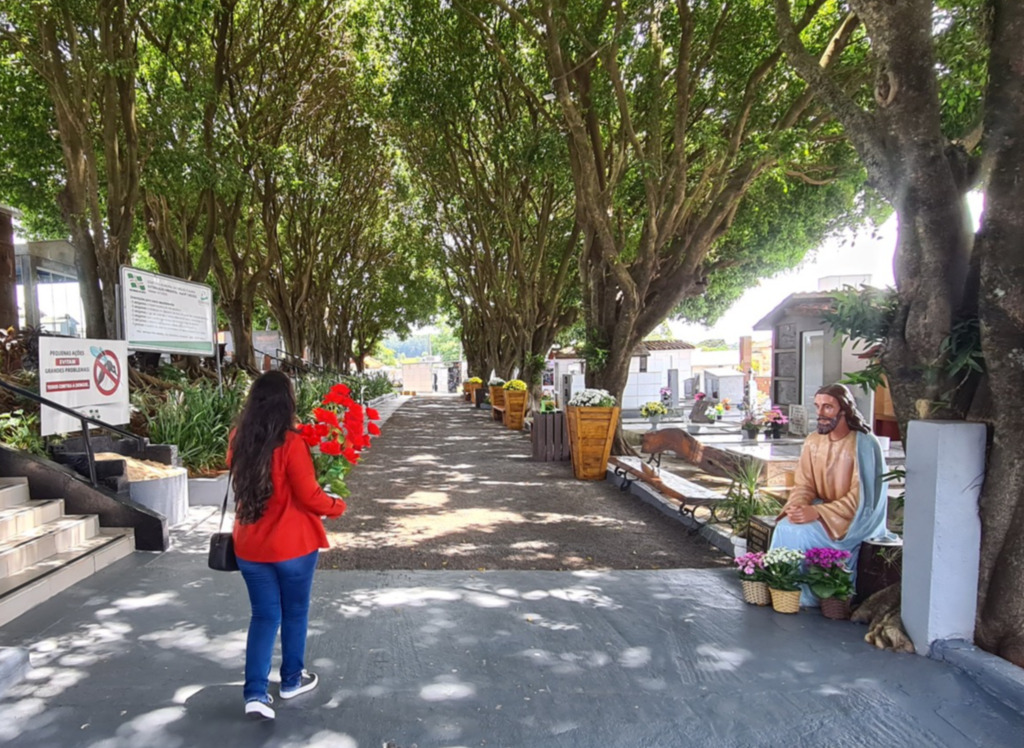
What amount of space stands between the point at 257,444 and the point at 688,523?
4.82 metres

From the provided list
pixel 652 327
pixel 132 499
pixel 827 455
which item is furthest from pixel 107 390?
pixel 652 327

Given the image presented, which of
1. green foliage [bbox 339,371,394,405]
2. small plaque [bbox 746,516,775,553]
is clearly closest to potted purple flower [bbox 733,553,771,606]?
small plaque [bbox 746,516,775,553]

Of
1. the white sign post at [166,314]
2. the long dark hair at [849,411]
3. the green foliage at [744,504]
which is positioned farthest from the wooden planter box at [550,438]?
the long dark hair at [849,411]

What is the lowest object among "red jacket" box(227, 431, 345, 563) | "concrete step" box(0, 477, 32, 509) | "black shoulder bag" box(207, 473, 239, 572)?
"concrete step" box(0, 477, 32, 509)

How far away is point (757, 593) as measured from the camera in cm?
420

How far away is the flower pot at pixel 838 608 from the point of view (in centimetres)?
396

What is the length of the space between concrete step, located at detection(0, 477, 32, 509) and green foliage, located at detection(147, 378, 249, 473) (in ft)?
6.90

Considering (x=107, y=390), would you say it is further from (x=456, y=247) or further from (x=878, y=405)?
(x=456, y=247)

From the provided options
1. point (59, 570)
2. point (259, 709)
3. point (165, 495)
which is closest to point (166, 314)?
point (165, 495)

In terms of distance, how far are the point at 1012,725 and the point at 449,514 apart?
523cm

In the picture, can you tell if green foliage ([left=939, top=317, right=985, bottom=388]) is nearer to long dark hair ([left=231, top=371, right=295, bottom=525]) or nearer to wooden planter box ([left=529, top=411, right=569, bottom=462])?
long dark hair ([left=231, top=371, right=295, bottom=525])

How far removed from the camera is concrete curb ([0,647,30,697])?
9.86 feet

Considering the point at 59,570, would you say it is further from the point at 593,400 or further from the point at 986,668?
the point at 593,400

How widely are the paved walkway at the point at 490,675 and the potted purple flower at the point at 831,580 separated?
128mm
